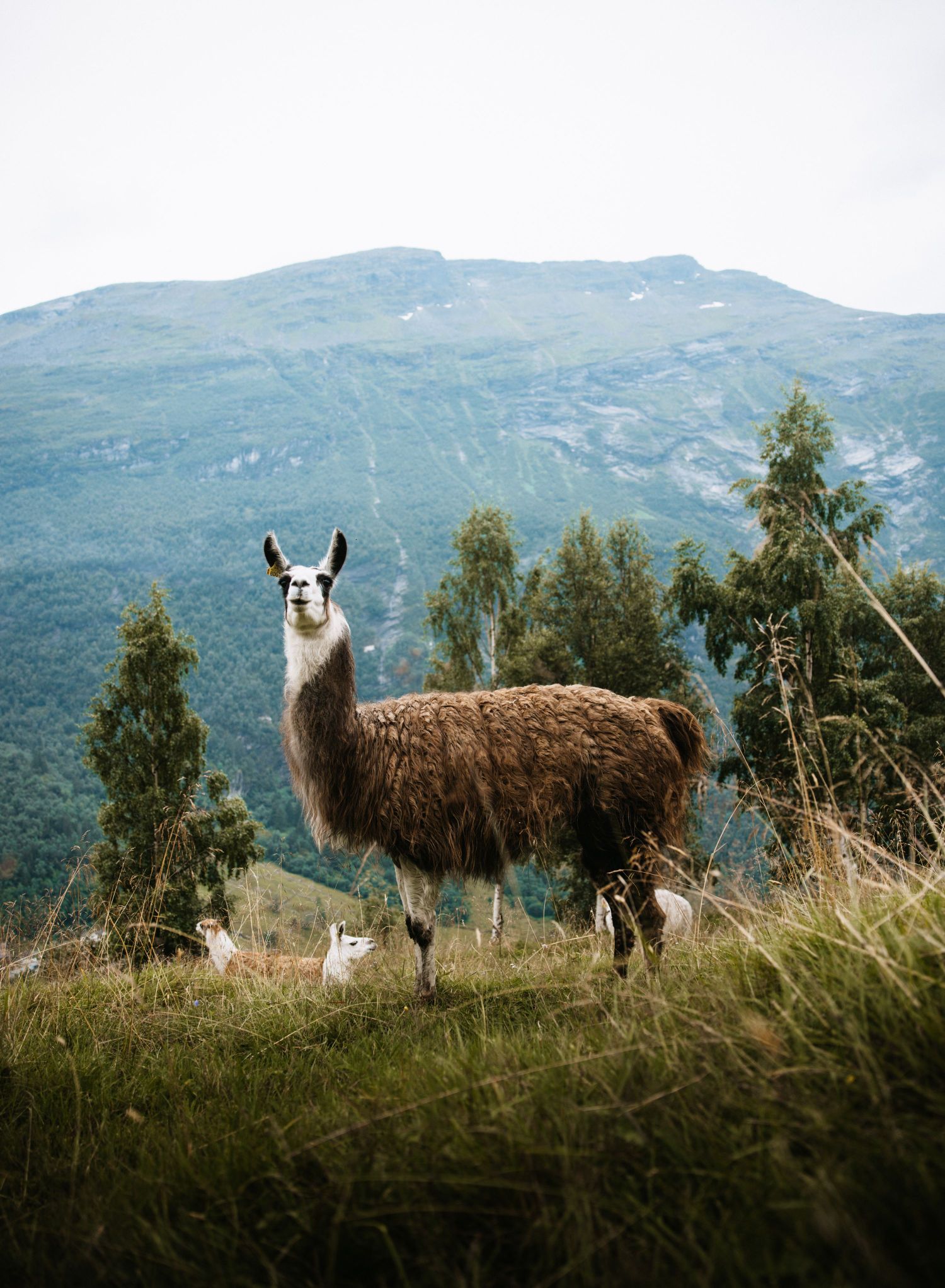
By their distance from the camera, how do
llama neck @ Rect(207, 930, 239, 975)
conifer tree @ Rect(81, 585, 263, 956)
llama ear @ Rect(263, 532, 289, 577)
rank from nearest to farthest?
1. llama ear @ Rect(263, 532, 289, 577)
2. llama neck @ Rect(207, 930, 239, 975)
3. conifer tree @ Rect(81, 585, 263, 956)

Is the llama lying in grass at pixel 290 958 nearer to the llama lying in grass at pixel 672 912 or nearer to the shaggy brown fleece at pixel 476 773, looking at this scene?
the shaggy brown fleece at pixel 476 773

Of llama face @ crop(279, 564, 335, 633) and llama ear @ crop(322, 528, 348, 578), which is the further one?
llama ear @ crop(322, 528, 348, 578)

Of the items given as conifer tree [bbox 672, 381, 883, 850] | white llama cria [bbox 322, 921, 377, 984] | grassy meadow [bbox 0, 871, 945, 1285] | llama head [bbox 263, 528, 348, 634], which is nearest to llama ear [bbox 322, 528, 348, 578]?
llama head [bbox 263, 528, 348, 634]

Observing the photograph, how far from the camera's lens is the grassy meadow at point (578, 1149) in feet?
5.37

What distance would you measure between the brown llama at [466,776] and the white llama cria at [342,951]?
7.60 ft

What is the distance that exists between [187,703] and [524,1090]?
70.9ft

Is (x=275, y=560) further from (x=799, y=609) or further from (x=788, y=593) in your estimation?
(x=788, y=593)

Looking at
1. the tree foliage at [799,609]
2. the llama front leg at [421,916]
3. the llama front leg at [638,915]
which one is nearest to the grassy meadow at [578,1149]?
the llama front leg at [638,915]

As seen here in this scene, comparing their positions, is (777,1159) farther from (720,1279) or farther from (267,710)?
(267,710)

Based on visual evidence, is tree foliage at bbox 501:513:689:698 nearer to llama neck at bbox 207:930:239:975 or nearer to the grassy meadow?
llama neck at bbox 207:930:239:975

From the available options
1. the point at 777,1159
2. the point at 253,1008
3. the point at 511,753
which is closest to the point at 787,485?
the point at 511,753

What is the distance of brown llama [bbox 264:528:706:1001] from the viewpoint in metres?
5.33

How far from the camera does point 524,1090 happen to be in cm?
241

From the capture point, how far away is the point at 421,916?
539 centimetres
